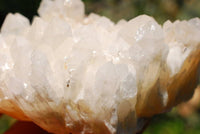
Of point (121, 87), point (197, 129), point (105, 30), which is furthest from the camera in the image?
point (197, 129)

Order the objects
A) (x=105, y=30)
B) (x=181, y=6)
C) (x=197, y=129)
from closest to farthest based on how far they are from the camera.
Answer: (x=105, y=30) → (x=197, y=129) → (x=181, y=6)

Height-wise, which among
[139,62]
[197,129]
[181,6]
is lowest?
[197,129]

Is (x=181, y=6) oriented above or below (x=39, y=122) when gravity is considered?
below

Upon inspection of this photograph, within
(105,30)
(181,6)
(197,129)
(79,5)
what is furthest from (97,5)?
(105,30)

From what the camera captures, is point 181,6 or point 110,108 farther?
point 181,6

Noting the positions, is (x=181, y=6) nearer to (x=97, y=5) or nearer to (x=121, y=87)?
(x=97, y=5)

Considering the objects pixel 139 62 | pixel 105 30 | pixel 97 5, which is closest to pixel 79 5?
pixel 105 30
